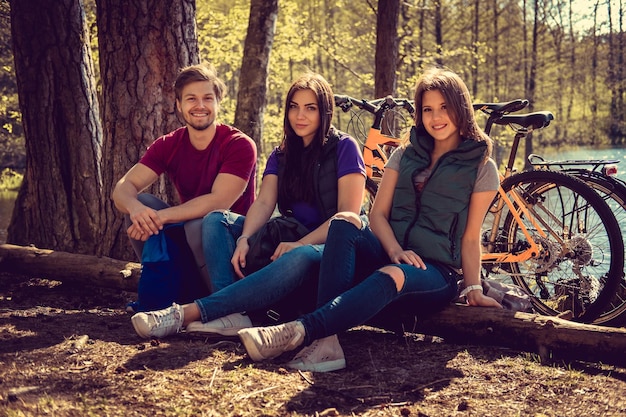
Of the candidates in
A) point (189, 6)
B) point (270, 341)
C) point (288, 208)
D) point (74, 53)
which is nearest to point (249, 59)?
point (74, 53)

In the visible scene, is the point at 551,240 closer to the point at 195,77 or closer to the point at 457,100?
the point at 457,100

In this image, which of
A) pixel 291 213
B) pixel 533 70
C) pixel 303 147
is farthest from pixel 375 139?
pixel 533 70

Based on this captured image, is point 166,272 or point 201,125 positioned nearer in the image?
point 166,272

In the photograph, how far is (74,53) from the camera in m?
6.21

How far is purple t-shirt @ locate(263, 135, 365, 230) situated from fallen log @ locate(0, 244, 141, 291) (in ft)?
4.75

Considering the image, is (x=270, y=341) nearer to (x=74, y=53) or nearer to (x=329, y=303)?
(x=329, y=303)

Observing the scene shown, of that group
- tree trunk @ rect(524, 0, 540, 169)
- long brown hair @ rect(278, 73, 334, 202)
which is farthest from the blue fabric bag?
tree trunk @ rect(524, 0, 540, 169)

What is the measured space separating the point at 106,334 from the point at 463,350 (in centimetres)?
194

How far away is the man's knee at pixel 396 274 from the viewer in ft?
10.3

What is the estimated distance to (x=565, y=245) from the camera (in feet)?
13.6

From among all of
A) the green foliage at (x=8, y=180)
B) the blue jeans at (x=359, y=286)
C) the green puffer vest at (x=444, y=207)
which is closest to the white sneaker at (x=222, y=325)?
the blue jeans at (x=359, y=286)

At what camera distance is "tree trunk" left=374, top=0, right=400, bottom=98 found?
8484 millimetres

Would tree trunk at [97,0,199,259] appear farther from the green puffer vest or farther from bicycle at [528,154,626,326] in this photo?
bicycle at [528,154,626,326]

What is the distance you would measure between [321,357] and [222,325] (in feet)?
1.99
